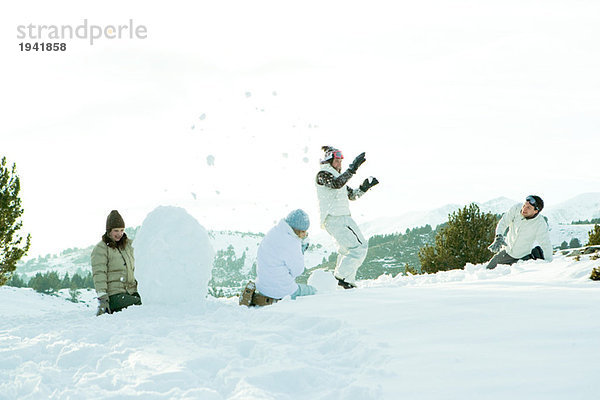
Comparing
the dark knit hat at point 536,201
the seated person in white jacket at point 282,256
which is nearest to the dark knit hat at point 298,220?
the seated person in white jacket at point 282,256

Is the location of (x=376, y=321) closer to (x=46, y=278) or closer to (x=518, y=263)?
(x=518, y=263)

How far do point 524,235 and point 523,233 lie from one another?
0.04m

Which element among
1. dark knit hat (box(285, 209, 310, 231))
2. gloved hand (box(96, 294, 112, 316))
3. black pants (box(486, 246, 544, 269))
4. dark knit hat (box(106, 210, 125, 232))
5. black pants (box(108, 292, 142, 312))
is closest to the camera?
dark knit hat (box(285, 209, 310, 231))

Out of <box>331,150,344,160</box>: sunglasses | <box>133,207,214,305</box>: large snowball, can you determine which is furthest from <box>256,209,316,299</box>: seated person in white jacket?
<box>331,150,344,160</box>: sunglasses

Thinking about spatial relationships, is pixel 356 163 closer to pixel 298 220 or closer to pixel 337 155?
pixel 337 155

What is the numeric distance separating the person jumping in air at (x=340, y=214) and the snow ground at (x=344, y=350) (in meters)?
1.93

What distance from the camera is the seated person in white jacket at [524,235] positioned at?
30.0 feet

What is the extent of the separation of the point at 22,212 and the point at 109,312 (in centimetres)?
1623

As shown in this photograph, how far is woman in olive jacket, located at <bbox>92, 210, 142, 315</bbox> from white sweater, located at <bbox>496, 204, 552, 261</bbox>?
6.84 m

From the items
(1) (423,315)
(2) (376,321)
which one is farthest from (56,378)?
(1) (423,315)

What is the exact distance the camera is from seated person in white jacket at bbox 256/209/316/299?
21.4 ft

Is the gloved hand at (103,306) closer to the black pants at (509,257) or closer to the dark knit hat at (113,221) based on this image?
the dark knit hat at (113,221)

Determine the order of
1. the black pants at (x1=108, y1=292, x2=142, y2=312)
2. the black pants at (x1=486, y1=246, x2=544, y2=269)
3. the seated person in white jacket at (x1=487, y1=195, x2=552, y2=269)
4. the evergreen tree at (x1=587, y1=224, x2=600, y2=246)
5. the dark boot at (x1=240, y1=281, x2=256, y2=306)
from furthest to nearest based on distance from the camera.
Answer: the evergreen tree at (x1=587, y1=224, x2=600, y2=246) < the black pants at (x1=486, y1=246, x2=544, y2=269) < the seated person in white jacket at (x1=487, y1=195, x2=552, y2=269) < the black pants at (x1=108, y1=292, x2=142, y2=312) < the dark boot at (x1=240, y1=281, x2=256, y2=306)

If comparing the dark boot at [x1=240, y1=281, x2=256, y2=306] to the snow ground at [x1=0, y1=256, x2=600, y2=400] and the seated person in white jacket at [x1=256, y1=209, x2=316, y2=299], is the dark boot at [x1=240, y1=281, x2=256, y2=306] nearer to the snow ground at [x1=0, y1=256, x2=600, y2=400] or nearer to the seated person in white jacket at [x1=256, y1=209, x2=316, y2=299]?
the seated person in white jacket at [x1=256, y1=209, x2=316, y2=299]
